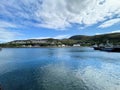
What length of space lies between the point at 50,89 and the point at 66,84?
3294 millimetres

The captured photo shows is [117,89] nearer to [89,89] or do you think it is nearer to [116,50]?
[89,89]

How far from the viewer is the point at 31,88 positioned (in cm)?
1970

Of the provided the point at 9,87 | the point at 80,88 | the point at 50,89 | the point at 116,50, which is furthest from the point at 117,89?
the point at 116,50

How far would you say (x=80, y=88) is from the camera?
19.6 metres

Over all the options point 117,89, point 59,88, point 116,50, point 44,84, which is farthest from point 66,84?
point 116,50

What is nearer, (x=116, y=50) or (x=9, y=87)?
(x=9, y=87)

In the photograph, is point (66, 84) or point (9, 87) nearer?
point (9, 87)

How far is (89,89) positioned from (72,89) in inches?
93.4

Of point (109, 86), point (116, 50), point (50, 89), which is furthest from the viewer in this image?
point (116, 50)

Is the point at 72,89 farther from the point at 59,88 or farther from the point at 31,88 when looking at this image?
the point at 31,88

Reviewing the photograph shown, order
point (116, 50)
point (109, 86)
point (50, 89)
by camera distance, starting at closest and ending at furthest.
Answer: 1. point (50, 89)
2. point (109, 86)
3. point (116, 50)

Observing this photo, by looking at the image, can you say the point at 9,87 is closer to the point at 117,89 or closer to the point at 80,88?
→ the point at 80,88

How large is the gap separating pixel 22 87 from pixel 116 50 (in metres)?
99.3

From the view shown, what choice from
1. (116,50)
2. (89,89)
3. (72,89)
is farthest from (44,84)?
(116,50)
